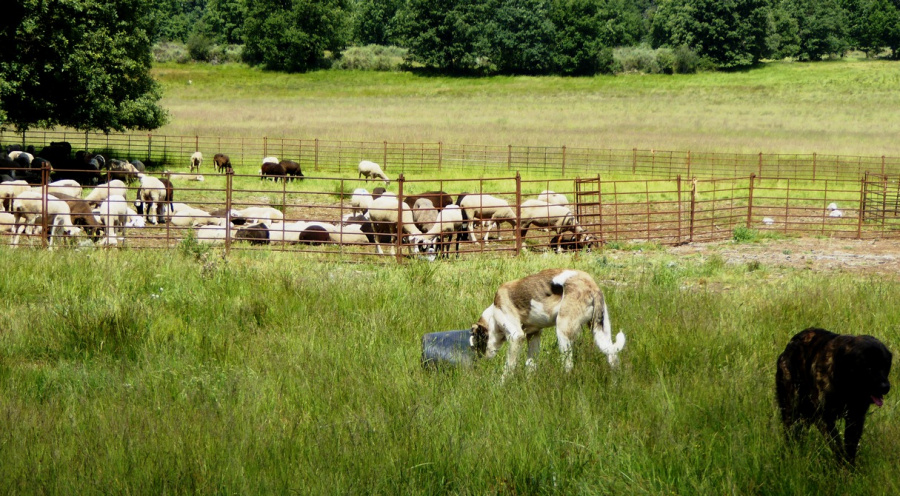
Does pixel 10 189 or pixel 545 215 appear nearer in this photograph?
pixel 545 215

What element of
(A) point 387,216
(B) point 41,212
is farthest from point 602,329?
(B) point 41,212

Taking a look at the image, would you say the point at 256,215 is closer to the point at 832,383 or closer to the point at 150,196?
the point at 150,196

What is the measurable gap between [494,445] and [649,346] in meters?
2.38

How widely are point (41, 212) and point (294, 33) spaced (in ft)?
213

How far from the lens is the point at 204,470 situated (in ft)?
15.8

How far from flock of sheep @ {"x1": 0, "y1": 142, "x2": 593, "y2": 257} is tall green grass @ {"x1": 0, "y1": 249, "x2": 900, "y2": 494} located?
16.1 feet

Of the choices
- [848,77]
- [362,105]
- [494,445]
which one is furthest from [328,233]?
[848,77]

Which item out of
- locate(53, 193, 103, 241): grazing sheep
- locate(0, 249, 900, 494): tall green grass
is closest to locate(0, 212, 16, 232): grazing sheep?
locate(53, 193, 103, 241): grazing sheep

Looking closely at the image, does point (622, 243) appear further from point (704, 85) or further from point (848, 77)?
point (848, 77)

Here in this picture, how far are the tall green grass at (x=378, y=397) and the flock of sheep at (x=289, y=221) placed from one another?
4.91 meters

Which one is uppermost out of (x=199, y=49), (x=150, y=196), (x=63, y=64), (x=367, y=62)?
(x=199, y=49)

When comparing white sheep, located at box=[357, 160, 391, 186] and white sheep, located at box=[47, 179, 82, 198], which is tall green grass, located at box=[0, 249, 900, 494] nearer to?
white sheep, located at box=[47, 179, 82, 198]

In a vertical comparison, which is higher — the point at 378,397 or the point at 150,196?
the point at 150,196

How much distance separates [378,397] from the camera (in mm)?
5984
